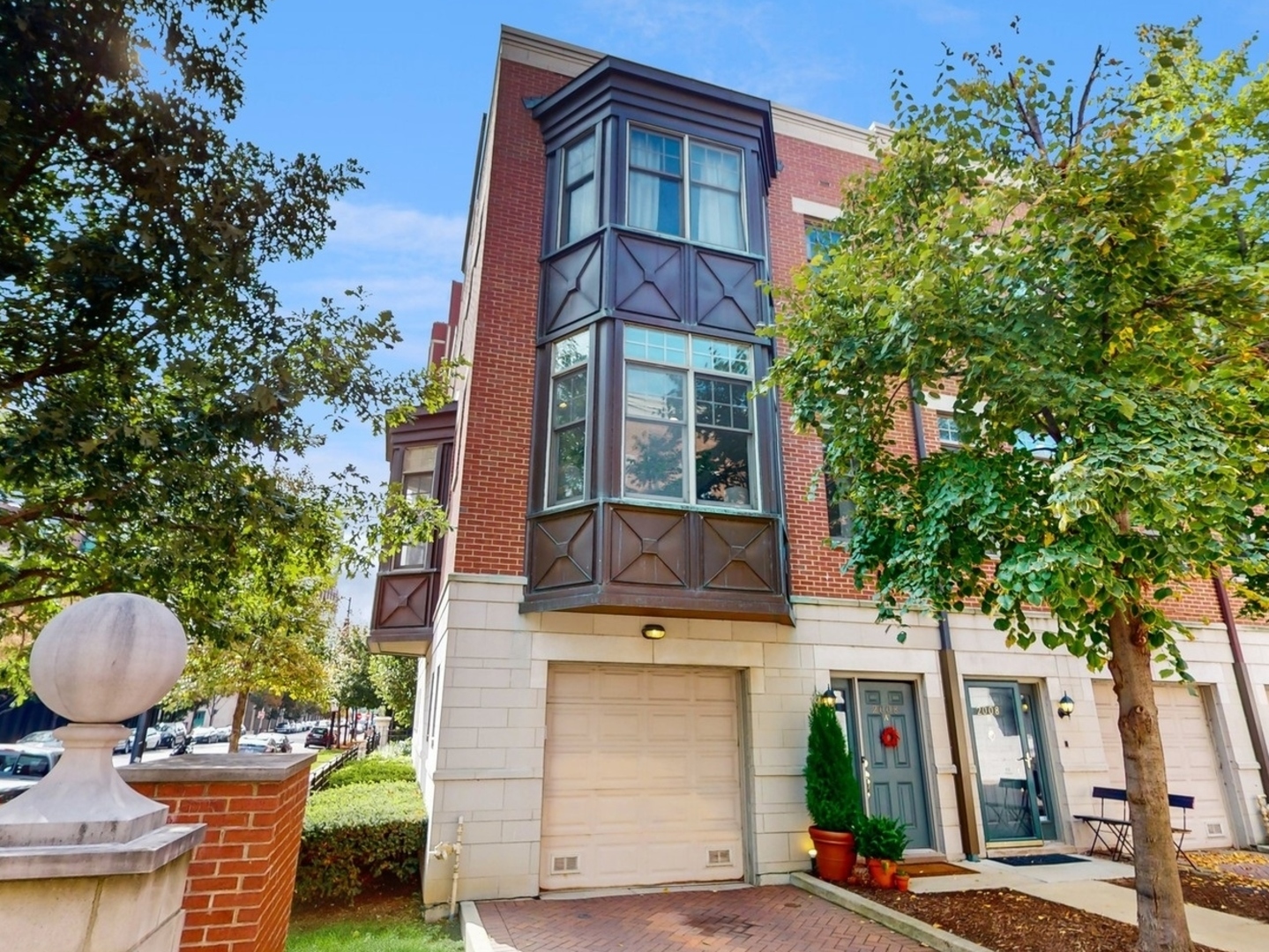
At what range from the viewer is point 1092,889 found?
770cm

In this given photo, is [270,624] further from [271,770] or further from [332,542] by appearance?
[271,770]

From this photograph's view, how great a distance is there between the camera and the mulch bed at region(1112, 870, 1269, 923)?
7.18 metres

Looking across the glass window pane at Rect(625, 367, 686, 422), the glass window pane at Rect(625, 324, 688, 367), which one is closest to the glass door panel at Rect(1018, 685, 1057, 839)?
the glass window pane at Rect(625, 367, 686, 422)

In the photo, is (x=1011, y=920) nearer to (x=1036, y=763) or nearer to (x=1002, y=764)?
(x=1002, y=764)

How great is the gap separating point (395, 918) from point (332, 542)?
403cm

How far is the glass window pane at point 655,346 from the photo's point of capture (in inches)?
361

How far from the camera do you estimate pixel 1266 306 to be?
5.65 metres

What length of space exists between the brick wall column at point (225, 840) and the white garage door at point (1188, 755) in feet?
39.5

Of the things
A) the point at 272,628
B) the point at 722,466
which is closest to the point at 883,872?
the point at 722,466

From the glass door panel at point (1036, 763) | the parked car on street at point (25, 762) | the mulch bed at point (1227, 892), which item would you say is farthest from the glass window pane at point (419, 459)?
the parked car on street at point (25, 762)

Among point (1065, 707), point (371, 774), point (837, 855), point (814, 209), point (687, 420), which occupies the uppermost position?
point (814, 209)

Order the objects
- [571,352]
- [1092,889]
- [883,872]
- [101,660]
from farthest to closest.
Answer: [571,352]
[883,872]
[1092,889]
[101,660]

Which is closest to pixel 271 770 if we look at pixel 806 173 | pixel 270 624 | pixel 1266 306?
pixel 270 624

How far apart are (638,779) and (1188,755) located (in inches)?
379
